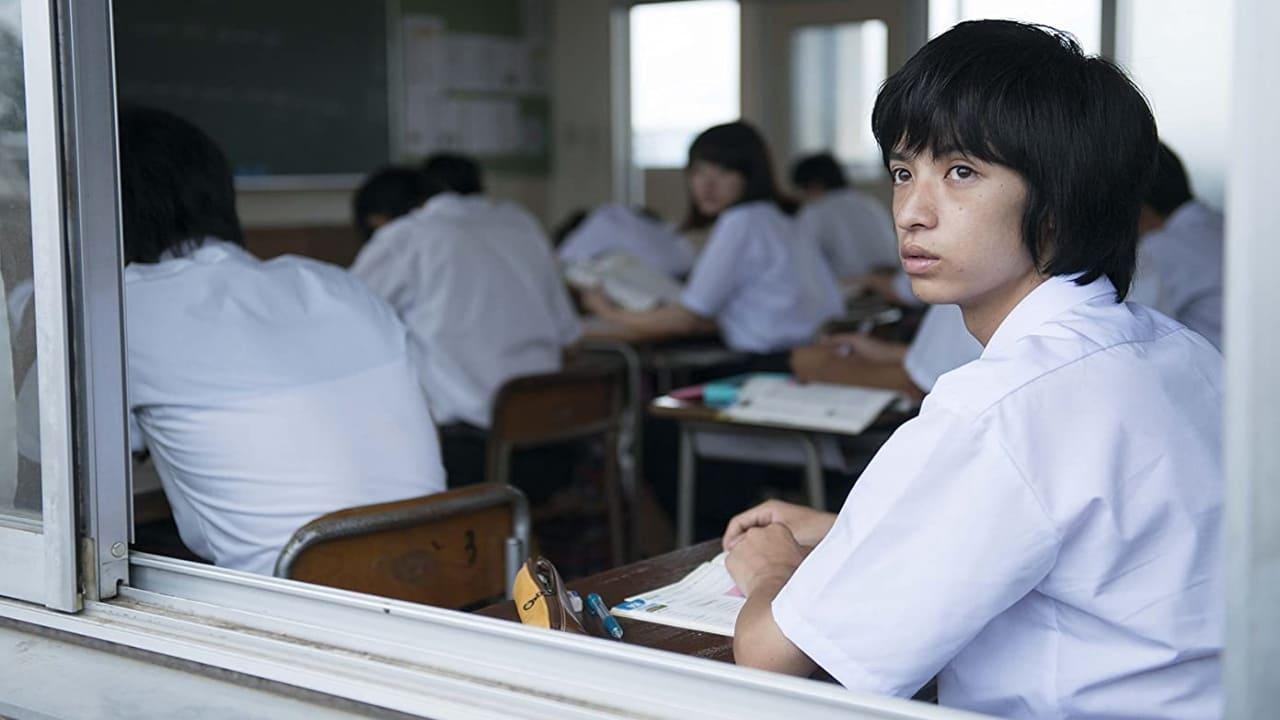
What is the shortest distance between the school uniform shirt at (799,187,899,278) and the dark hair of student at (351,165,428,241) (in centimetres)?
334

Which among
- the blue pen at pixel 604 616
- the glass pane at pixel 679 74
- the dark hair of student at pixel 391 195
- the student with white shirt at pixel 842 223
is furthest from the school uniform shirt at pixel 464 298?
the glass pane at pixel 679 74

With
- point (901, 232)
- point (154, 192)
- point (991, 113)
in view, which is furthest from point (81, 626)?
point (991, 113)

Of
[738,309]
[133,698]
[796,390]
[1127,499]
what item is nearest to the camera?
[1127,499]

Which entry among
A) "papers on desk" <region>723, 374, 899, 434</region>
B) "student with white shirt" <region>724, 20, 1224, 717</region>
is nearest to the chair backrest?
"papers on desk" <region>723, 374, 899, 434</region>

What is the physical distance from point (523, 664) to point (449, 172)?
3233 mm

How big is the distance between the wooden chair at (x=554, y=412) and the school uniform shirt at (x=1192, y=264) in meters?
1.50

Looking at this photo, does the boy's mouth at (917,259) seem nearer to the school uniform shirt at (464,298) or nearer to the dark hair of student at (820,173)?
the school uniform shirt at (464,298)

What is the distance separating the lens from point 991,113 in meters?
1.24

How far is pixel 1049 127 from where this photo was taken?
4.02 ft

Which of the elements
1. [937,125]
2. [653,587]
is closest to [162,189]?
[653,587]

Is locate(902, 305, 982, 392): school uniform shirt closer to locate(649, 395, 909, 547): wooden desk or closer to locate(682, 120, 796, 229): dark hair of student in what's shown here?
locate(649, 395, 909, 547): wooden desk

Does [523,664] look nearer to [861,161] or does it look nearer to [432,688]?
[432,688]

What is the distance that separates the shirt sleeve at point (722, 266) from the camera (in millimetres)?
4602

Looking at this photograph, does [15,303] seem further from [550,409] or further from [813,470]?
[550,409]
